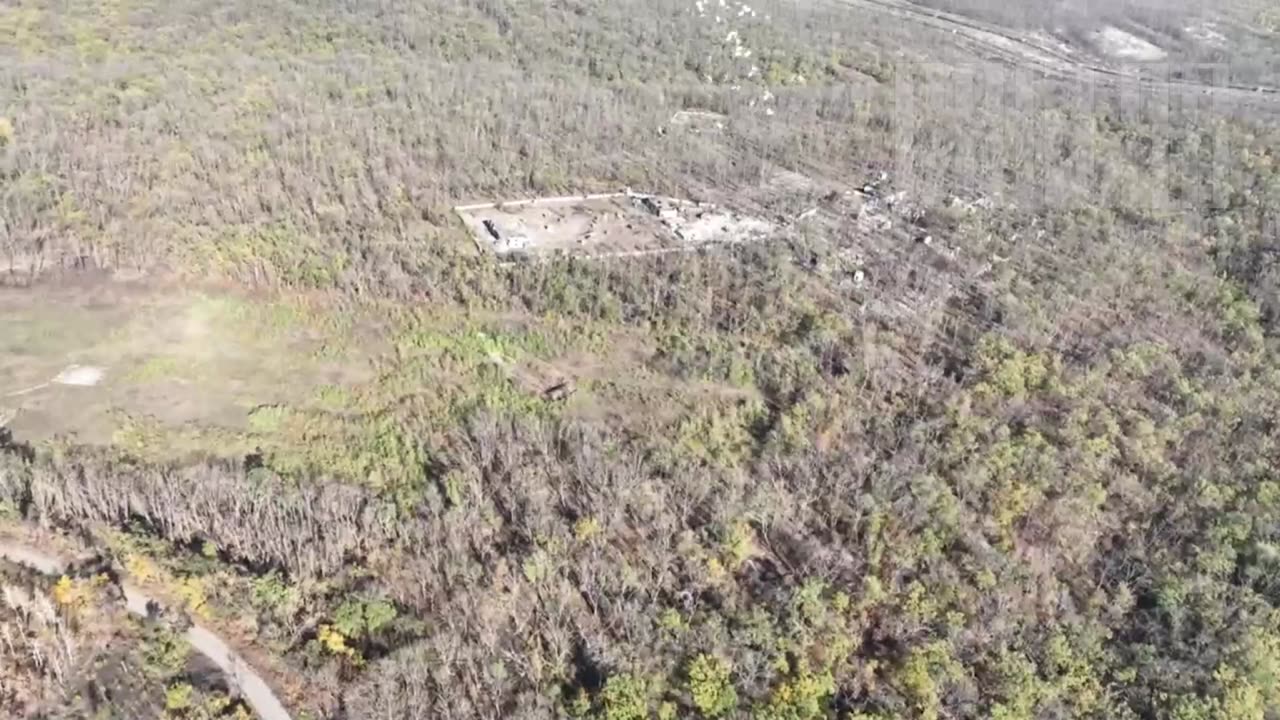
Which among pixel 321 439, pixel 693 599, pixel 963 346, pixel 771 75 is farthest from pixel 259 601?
pixel 771 75

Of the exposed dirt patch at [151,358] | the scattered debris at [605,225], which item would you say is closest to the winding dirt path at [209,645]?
the exposed dirt patch at [151,358]

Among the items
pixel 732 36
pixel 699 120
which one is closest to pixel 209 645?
pixel 699 120

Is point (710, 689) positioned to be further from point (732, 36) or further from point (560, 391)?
point (732, 36)

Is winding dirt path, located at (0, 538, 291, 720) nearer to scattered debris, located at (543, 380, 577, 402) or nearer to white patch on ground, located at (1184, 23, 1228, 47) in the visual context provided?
scattered debris, located at (543, 380, 577, 402)

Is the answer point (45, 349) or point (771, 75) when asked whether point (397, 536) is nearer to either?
point (45, 349)

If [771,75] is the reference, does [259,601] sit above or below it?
below

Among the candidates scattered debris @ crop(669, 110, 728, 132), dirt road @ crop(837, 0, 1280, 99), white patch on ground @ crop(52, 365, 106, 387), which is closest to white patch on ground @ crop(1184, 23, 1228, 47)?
dirt road @ crop(837, 0, 1280, 99)
